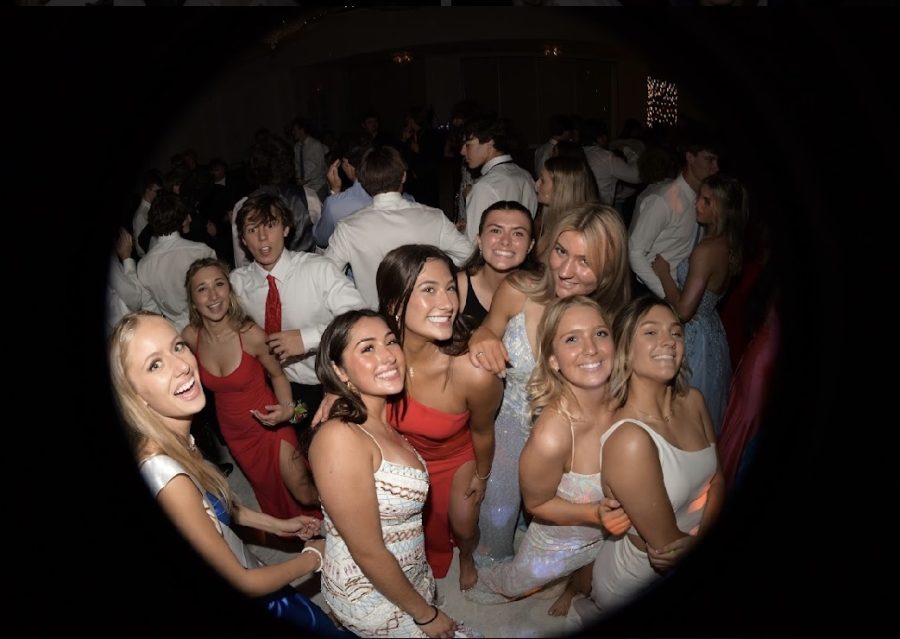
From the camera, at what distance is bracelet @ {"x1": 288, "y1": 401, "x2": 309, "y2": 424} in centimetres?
196

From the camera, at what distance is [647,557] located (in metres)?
1.26

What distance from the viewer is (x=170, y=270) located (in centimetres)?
173

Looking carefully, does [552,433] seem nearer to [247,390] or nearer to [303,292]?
[303,292]

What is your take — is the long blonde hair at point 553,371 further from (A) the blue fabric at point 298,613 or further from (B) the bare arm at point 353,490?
(A) the blue fabric at point 298,613

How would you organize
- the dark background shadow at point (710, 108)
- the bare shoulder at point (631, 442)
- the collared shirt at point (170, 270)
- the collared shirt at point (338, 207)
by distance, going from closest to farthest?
the dark background shadow at point (710, 108) < the bare shoulder at point (631, 442) < the collared shirt at point (170, 270) < the collared shirt at point (338, 207)

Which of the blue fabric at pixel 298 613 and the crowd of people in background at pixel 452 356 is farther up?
the crowd of people in background at pixel 452 356

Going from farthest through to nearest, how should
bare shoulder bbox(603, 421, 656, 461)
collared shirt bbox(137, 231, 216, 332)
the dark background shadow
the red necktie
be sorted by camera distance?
the red necktie
collared shirt bbox(137, 231, 216, 332)
bare shoulder bbox(603, 421, 656, 461)
the dark background shadow

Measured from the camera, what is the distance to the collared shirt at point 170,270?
5.46 feet

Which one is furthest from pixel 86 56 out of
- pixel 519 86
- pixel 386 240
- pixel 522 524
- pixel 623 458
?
pixel 522 524

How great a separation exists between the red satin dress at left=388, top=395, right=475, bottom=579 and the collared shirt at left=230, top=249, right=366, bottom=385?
37 centimetres

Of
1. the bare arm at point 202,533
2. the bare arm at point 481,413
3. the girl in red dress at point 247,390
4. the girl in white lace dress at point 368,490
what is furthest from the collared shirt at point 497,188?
the bare arm at point 202,533

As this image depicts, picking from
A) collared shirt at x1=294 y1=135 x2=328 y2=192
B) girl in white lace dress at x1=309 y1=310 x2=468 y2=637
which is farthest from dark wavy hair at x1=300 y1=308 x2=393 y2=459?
collared shirt at x1=294 y1=135 x2=328 y2=192

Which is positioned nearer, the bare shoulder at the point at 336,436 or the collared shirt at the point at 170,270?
the bare shoulder at the point at 336,436

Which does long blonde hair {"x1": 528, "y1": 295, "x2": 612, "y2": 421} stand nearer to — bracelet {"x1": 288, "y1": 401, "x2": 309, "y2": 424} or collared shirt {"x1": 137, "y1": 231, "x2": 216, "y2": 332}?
bracelet {"x1": 288, "y1": 401, "x2": 309, "y2": 424}
